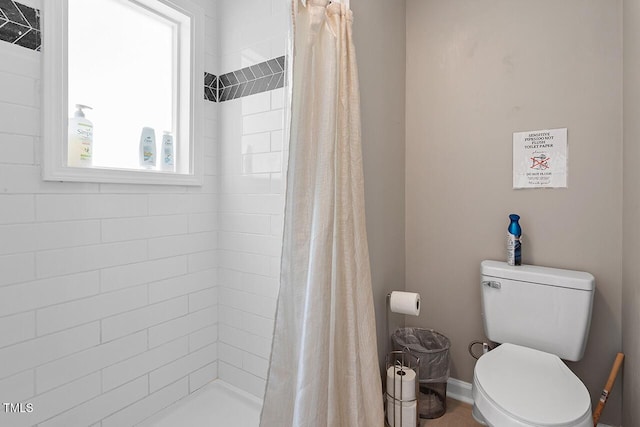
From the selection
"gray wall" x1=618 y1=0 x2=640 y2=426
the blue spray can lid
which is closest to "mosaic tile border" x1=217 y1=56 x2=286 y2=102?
the blue spray can lid

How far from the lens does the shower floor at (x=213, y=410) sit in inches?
60.9

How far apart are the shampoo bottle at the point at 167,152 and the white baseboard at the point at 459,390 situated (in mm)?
1932

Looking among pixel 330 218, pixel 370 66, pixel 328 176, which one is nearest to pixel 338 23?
pixel 370 66

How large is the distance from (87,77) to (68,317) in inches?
39.5

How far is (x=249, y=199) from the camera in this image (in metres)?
1.69

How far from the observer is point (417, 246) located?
6.47ft

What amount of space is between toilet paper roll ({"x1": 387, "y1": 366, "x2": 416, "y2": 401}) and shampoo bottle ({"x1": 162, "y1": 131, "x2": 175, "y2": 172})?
150 centimetres

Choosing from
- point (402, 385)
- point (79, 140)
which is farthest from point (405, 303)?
point (79, 140)

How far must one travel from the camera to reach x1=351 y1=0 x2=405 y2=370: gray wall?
1.61 m

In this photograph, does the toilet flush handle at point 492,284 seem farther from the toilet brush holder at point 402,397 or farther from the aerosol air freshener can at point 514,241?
the toilet brush holder at point 402,397

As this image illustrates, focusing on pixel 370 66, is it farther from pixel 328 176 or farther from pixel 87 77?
pixel 87 77

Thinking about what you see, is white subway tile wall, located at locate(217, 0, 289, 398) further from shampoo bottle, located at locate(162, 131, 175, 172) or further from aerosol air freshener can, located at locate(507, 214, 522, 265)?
aerosol air freshener can, located at locate(507, 214, 522, 265)

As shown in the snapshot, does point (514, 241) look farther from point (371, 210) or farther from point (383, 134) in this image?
point (383, 134)

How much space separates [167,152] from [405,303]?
4.63 ft
